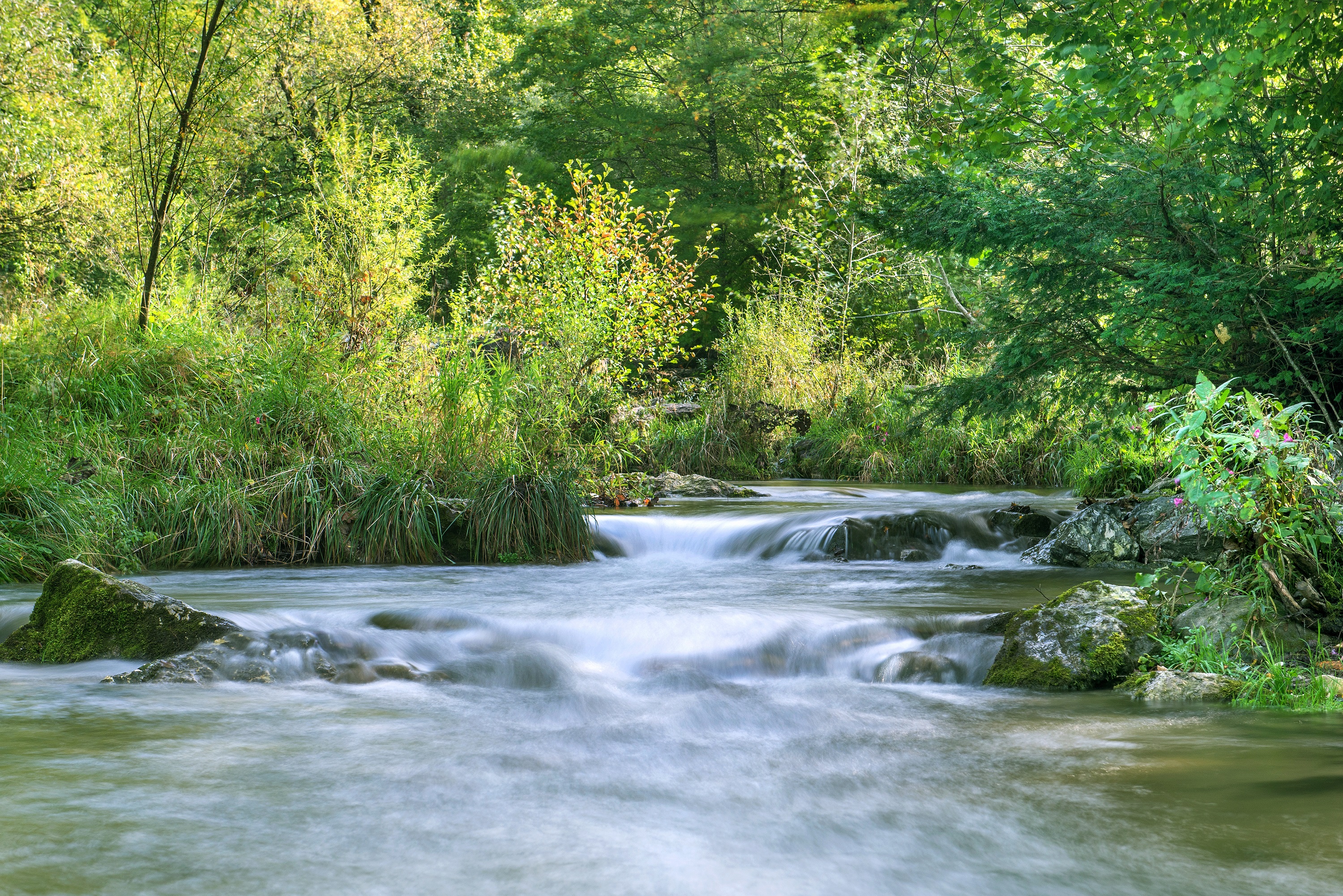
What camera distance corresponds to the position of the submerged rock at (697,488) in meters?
12.7

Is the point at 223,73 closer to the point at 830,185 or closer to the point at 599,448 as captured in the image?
the point at 599,448

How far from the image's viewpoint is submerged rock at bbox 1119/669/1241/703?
4.51 m

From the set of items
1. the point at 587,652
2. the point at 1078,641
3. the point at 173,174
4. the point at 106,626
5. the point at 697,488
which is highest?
the point at 173,174

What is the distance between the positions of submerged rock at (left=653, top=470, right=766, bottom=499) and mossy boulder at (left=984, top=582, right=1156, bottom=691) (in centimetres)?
739

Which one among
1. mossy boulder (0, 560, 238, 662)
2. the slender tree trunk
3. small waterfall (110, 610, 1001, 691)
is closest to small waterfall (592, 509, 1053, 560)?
small waterfall (110, 610, 1001, 691)

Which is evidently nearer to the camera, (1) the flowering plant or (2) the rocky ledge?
(1) the flowering plant

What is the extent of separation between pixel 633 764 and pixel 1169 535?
216 inches

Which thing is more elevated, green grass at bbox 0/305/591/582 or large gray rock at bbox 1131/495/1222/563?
green grass at bbox 0/305/591/582

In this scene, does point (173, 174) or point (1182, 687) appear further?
point (173, 174)

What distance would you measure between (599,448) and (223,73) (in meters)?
7.52

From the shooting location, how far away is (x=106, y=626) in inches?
210

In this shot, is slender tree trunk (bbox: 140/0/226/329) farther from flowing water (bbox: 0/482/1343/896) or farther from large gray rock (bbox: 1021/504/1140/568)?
large gray rock (bbox: 1021/504/1140/568)

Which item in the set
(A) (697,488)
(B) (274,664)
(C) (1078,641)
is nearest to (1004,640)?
(C) (1078,641)

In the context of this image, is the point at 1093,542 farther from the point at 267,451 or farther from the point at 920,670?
the point at 267,451
